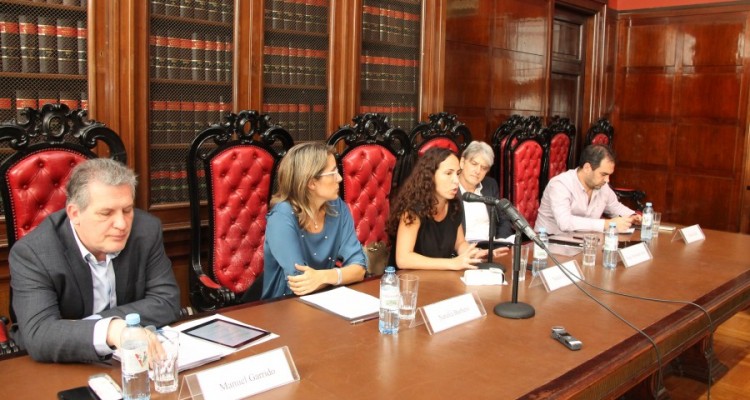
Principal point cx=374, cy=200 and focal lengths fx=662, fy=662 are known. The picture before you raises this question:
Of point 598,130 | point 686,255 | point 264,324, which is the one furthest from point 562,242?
point 598,130

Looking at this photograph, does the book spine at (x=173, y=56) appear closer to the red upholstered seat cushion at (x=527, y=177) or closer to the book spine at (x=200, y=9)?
the book spine at (x=200, y=9)

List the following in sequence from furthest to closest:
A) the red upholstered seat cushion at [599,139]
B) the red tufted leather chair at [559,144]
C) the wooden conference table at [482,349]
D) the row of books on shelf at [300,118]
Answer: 1. the red upholstered seat cushion at [599,139]
2. the red tufted leather chair at [559,144]
3. the row of books on shelf at [300,118]
4. the wooden conference table at [482,349]

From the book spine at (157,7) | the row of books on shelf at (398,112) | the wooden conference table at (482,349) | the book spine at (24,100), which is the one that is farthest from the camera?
the row of books on shelf at (398,112)

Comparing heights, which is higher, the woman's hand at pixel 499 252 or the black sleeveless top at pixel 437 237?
the black sleeveless top at pixel 437 237

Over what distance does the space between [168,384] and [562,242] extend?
2.22m

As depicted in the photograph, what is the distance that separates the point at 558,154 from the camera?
18.2ft

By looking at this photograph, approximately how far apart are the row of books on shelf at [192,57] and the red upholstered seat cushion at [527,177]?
2216 mm

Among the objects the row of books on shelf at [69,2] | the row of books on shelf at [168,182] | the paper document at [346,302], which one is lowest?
the paper document at [346,302]

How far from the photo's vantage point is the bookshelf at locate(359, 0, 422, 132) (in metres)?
4.23

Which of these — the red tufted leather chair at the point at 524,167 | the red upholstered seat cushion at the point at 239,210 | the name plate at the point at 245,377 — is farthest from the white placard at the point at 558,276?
the red tufted leather chair at the point at 524,167

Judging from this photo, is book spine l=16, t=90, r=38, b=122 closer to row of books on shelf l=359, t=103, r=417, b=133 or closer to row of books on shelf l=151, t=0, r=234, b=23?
row of books on shelf l=151, t=0, r=234, b=23

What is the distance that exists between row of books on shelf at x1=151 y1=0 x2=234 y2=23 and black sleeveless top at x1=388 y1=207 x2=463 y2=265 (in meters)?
1.53

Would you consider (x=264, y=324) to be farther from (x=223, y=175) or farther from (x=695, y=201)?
(x=695, y=201)

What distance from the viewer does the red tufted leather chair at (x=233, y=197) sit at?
9.95 feet
